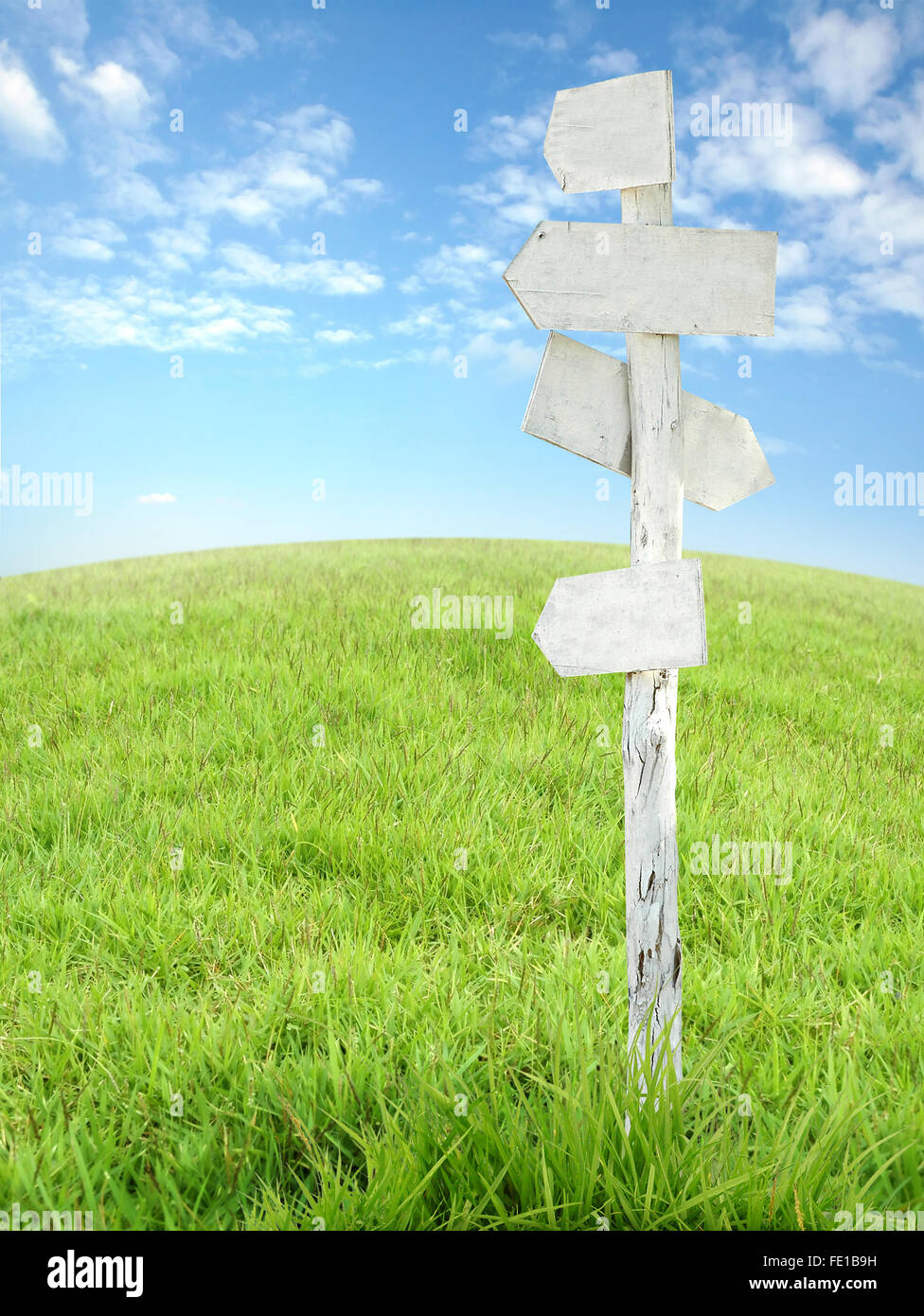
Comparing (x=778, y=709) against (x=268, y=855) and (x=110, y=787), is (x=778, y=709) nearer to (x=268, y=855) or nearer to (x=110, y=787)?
(x=268, y=855)

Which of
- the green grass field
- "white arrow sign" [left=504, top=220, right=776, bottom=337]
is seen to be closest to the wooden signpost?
"white arrow sign" [left=504, top=220, right=776, bottom=337]

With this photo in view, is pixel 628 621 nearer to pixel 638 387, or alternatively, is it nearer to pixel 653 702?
pixel 653 702

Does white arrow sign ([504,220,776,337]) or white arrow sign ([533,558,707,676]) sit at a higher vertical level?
white arrow sign ([504,220,776,337])

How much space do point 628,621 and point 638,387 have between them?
82 cm

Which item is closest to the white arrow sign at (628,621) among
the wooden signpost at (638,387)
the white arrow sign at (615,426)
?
the wooden signpost at (638,387)

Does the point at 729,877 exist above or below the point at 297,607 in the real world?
below

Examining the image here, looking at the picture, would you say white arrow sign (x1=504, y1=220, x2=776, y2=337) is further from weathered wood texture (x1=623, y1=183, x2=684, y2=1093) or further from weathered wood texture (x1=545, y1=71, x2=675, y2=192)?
weathered wood texture (x1=545, y1=71, x2=675, y2=192)

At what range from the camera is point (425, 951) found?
3172 mm

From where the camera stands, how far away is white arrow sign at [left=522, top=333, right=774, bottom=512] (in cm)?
245

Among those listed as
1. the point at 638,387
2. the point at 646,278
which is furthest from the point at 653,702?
the point at 646,278
